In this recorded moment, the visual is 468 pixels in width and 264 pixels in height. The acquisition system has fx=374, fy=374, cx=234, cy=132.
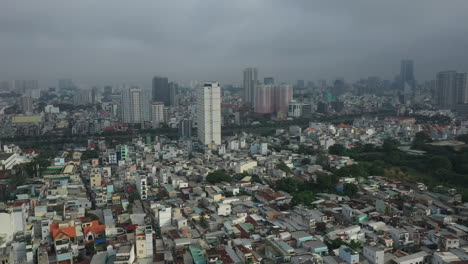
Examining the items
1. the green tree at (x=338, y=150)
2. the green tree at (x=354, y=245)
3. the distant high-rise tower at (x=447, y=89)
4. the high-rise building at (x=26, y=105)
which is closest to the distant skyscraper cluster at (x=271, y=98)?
the distant high-rise tower at (x=447, y=89)

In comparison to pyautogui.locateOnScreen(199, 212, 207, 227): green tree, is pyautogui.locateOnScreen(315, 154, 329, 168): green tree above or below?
above

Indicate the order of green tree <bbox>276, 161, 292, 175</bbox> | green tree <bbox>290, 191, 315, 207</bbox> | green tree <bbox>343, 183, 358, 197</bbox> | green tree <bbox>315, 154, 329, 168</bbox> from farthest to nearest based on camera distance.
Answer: green tree <bbox>315, 154, 329, 168</bbox>, green tree <bbox>276, 161, 292, 175</bbox>, green tree <bbox>343, 183, 358, 197</bbox>, green tree <bbox>290, 191, 315, 207</bbox>

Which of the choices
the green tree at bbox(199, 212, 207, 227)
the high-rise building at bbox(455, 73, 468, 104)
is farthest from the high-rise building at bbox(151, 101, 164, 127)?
the high-rise building at bbox(455, 73, 468, 104)

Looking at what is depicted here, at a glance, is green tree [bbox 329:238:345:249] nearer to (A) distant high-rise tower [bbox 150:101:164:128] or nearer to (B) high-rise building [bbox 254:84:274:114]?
(A) distant high-rise tower [bbox 150:101:164:128]

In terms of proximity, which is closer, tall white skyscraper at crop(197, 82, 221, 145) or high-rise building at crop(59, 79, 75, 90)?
tall white skyscraper at crop(197, 82, 221, 145)

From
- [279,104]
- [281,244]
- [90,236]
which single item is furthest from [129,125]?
[281,244]

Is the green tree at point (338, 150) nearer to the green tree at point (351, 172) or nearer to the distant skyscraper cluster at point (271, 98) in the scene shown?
the green tree at point (351, 172)
